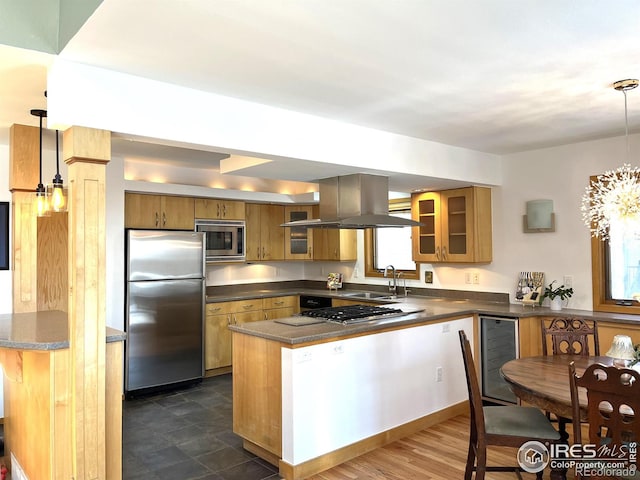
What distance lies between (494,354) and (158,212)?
373cm

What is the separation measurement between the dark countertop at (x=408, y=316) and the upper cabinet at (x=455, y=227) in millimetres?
500

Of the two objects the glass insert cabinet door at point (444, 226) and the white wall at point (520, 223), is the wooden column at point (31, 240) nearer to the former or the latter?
the white wall at point (520, 223)

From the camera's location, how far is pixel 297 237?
21.2 ft

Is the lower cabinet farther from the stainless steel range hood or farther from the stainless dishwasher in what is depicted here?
the stainless dishwasher

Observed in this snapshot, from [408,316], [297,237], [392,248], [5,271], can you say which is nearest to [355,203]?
[408,316]

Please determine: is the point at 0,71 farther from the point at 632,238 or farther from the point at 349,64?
the point at 632,238

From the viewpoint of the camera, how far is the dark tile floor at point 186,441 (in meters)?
3.17

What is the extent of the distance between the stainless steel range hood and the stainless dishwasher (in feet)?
4.10

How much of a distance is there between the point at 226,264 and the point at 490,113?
3.84 m

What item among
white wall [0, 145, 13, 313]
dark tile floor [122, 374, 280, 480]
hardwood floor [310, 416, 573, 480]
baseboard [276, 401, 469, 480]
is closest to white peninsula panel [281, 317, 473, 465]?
baseboard [276, 401, 469, 480]

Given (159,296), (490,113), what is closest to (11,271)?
(159,296)

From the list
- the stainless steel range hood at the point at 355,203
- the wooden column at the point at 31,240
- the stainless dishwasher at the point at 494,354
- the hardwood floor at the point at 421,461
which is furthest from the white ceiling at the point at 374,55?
the hardwood floor at the point at 421,461

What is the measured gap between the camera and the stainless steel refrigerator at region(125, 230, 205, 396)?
469cm

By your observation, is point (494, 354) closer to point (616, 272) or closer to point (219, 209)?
point (616, 272)
